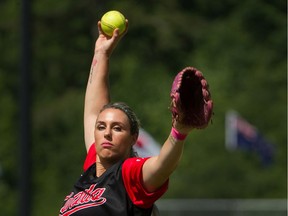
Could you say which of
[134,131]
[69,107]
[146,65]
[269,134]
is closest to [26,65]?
[134,131]

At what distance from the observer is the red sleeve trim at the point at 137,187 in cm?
580

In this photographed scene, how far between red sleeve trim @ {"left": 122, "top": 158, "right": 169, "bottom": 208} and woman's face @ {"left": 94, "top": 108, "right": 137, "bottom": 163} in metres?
0.18

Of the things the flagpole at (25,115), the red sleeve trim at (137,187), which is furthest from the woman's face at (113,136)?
the flagpole at (25,115)

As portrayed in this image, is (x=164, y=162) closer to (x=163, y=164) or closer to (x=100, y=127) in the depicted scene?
(x=163, y=164)

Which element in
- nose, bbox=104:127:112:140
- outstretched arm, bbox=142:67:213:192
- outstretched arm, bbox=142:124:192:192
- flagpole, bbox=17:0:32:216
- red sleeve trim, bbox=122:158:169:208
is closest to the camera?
outstretched arm, bbox=142:67:213:192

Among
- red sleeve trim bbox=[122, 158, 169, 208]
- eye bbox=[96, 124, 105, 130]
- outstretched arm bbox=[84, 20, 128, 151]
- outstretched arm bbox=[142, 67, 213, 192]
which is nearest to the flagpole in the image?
outstretched arm bbox=[84, 20, 128, 151]

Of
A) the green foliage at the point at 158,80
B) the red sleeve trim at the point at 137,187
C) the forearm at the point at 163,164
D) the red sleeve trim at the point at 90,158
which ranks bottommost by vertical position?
Result: the green foliage at the point at 158,80

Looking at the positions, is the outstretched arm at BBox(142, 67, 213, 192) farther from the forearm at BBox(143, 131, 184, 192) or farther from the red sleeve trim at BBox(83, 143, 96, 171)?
the red sleeve trim at BBox(83, 143, 96, 171)

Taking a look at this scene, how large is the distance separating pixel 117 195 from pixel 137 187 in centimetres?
15

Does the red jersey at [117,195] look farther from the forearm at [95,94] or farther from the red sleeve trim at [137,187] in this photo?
the forearm at [95,94]

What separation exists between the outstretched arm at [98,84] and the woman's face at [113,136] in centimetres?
72

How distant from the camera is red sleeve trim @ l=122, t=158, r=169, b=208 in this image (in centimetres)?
580

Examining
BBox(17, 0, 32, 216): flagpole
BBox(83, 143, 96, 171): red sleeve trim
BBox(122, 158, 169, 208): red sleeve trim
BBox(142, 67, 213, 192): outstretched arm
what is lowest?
BBox(17, 0, 32, 216): flagpole

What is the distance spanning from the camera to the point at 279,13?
34.6m
